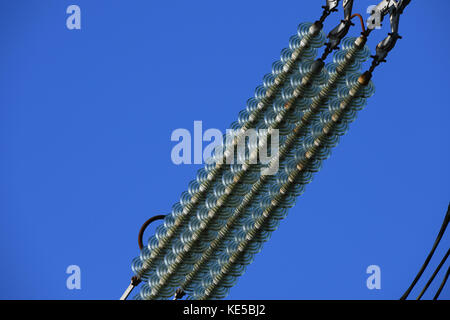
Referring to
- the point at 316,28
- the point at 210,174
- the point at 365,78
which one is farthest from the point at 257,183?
the point at 316,28

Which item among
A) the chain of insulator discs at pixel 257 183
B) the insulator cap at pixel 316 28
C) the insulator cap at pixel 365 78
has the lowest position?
the chain of insulator discs at pixel 257 183

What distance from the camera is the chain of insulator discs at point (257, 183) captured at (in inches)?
1516

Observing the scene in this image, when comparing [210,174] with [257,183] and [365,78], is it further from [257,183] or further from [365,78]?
[365,78]

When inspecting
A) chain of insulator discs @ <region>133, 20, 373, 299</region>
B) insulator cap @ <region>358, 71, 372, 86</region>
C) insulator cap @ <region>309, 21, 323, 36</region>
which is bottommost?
chain of insulator discs @ <region>133, 20, 373, 299</region>

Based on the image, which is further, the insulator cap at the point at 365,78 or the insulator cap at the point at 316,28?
the insulator cap at the point at 316,28

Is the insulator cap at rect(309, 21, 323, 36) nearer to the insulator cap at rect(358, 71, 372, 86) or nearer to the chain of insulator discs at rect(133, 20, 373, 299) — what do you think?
the chain of insulator discs at rect(133, 20, 373, 299)

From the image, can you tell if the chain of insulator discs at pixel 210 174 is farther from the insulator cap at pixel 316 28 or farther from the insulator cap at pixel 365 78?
the insulator cap at pixel 365 78

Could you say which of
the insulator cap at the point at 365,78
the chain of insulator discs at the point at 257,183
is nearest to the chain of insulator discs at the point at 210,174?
the chain of insulator discs at the point at 257,183

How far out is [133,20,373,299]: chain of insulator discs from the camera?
38.5m

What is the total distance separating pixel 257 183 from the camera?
131 ft

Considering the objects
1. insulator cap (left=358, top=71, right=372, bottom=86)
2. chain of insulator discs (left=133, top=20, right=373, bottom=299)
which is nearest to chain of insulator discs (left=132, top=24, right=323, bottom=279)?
chain of insulator discs (left=133, top=20, right=373, bottom=299)
